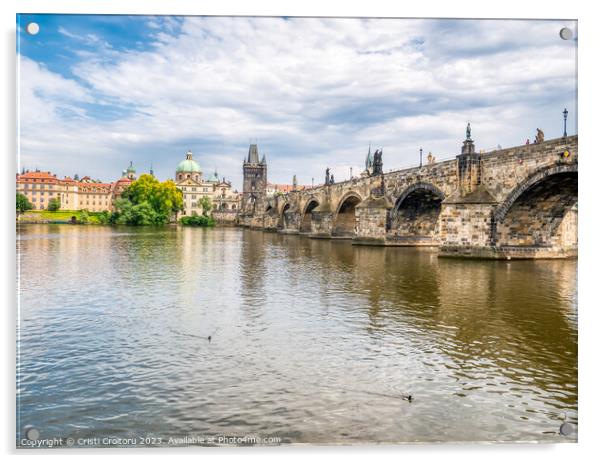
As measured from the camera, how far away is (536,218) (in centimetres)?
2642

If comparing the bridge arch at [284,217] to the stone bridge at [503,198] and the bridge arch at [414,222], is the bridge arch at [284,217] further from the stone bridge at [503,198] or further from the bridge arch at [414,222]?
the stone bridge at [503,198]

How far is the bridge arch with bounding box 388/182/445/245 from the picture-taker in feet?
127

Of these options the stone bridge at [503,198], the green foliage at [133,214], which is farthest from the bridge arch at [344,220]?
the green foliage at [133,214]

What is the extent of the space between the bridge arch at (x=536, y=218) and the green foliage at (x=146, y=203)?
72.4m

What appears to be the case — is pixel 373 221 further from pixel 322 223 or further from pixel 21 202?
pixel 21 202

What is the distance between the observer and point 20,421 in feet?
20.3

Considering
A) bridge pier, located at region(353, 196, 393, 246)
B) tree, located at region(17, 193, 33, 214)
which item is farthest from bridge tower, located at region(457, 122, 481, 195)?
tree, located at region(17, 193, 33, 214)

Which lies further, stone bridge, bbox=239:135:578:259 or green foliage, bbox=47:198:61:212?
green foliage, bbox=47:198:61:212

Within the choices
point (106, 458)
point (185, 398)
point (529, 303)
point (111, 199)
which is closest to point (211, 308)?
point (185, 398)

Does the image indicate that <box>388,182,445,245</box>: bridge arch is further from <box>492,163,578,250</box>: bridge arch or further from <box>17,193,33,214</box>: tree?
<box>17,193,33,214</box>: tree

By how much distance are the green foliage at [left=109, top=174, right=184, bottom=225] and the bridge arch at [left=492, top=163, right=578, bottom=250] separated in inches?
2850

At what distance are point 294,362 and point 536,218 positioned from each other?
21814 millimetres

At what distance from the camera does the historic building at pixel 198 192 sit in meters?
146
